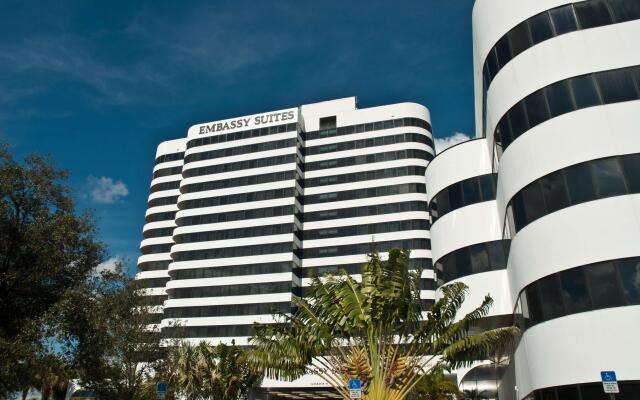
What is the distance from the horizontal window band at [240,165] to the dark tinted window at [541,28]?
5425cm

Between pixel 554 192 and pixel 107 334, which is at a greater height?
pixel 554 192

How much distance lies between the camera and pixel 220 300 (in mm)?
69688

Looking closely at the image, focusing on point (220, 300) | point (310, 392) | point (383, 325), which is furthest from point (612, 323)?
point (220, 300)

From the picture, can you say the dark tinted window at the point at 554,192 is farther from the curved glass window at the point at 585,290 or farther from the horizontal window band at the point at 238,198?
the horizontal window band at the point at 238,198

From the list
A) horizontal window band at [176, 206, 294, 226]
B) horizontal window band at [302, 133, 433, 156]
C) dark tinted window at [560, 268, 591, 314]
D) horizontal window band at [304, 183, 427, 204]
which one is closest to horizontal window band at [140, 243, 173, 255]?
horizontal window band at [176, 206, 294, 226]

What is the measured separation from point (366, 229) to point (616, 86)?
169 feet

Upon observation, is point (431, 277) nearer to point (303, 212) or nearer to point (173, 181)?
point (303, 212)

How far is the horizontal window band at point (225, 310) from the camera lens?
67.1 meters

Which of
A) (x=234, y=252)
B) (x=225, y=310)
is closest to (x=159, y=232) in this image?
(x=234, y=252)

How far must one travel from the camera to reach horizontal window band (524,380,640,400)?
16.0 meters

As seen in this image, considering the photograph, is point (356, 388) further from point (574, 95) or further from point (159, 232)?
point (159, 232)

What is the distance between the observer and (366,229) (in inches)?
2763

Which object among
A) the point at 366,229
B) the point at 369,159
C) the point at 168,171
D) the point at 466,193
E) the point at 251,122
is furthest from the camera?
the point at 168,171

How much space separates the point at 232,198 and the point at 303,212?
11211 millimetres
